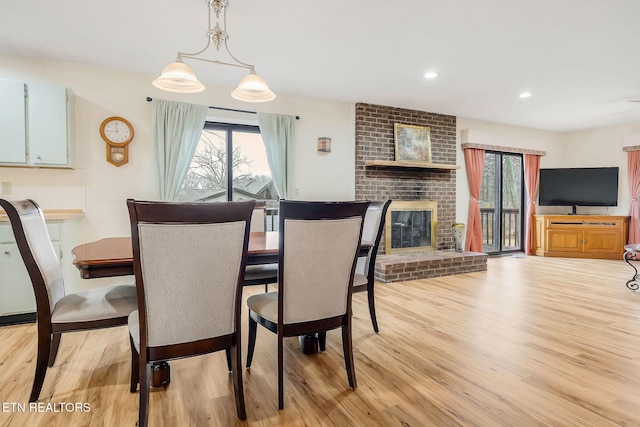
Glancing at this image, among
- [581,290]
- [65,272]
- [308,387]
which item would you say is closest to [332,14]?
[308,387]

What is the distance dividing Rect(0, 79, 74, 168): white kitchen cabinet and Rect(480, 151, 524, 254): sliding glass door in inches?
239

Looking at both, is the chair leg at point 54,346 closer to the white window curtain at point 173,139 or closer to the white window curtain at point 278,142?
the white window curtain at point 173,139

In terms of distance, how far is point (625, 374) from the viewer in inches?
78.7

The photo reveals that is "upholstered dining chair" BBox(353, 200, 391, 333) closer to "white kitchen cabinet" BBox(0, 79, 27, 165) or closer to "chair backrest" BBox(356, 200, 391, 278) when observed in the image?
"chair backrest" BBox(356, 200, 391, 278)

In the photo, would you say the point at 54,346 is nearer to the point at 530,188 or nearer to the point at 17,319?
the point at 17,319

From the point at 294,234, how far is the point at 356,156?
11.3 feet

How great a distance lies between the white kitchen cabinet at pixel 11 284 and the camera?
279cm

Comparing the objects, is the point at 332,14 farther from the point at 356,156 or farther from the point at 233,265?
the point at 356,156

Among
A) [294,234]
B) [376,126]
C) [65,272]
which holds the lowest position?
[65,272]

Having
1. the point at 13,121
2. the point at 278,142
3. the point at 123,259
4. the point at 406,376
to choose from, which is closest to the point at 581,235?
the point at 278,142

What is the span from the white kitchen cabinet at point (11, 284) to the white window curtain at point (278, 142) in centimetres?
256

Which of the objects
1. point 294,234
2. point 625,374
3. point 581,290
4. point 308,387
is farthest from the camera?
point 581,290

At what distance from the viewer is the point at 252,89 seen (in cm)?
237

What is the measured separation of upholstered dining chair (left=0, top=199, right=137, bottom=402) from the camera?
1.61m
